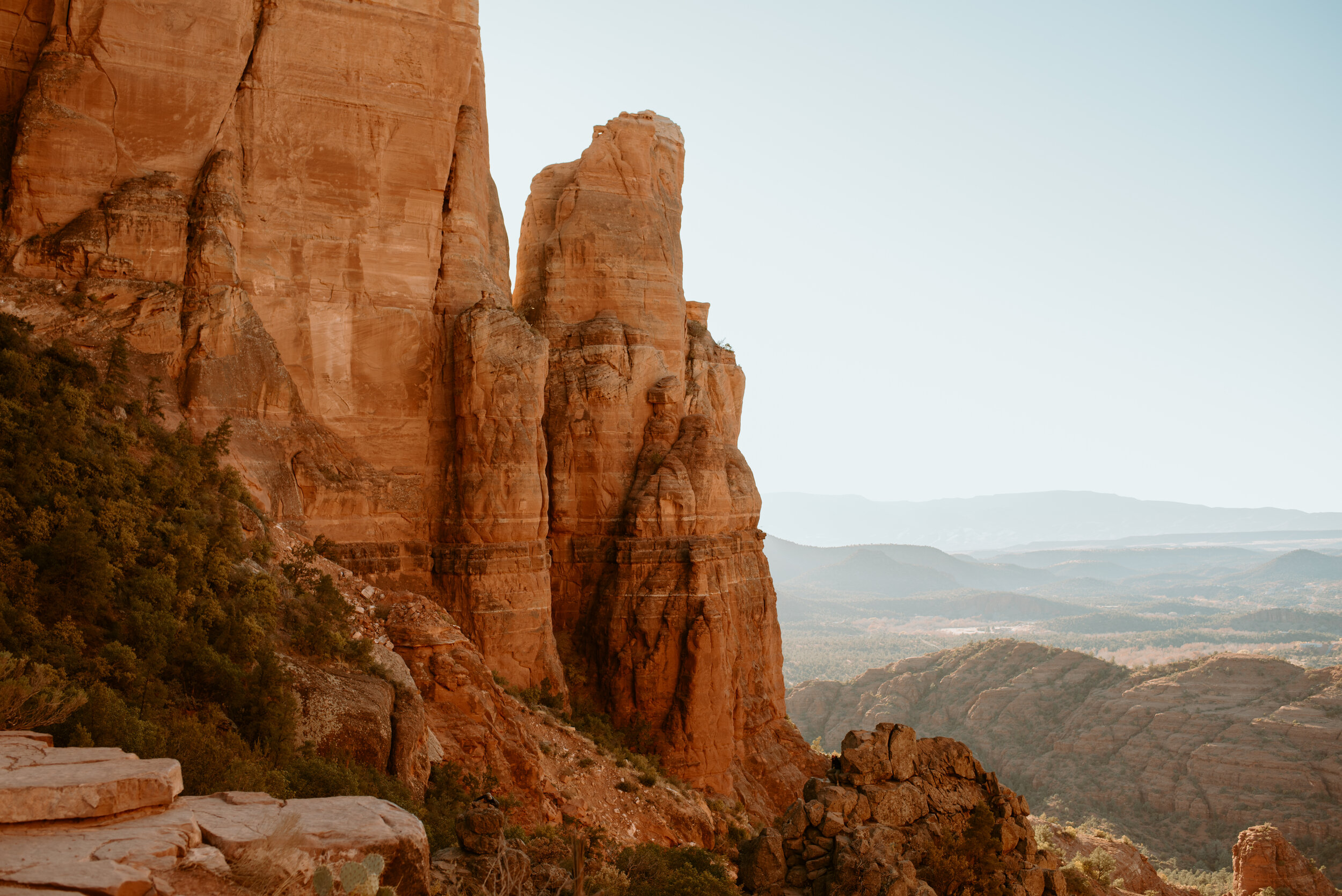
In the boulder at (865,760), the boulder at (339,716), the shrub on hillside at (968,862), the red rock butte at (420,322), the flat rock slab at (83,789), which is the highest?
the red rock butte at (420,322)

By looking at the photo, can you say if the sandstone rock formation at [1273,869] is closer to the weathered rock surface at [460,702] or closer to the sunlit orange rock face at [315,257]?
the sunlit orange rock face at [315,257]

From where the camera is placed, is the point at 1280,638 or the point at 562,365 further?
the point at 1280,638

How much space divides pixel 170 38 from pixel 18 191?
201 inches

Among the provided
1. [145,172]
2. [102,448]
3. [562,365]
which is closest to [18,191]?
[145,172]

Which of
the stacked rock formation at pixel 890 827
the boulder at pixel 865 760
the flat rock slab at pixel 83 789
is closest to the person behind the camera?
the flat rock slab at pixel 83 789

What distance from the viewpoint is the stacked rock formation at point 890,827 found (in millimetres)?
19750

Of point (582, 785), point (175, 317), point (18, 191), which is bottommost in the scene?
point (582, 785)

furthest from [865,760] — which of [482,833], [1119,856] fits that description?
[1119,856]

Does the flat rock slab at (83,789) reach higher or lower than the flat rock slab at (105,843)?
higher

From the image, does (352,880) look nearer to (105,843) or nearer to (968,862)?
(105,843)

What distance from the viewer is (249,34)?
2708 cm

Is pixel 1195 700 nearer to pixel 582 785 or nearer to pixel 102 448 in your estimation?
pixel 582 785

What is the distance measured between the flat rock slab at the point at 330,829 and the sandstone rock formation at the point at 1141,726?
56.8 meters

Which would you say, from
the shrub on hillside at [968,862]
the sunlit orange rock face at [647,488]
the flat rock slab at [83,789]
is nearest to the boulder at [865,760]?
the shrub on hillside at [968,862]
